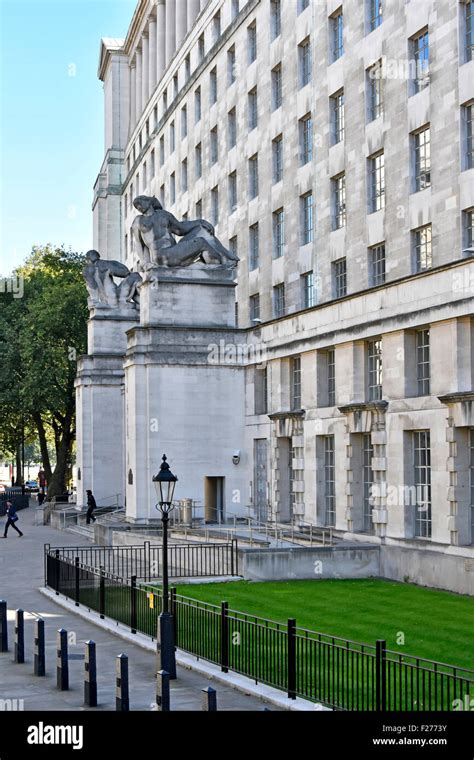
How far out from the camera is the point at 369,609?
78.8 ft

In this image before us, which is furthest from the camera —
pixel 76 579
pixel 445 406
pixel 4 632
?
pixel 445 406

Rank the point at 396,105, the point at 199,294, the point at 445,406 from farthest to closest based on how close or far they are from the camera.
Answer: the point at 199,294, the point at 396,105, the point at 445,406

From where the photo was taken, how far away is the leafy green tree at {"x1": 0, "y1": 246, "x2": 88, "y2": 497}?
68312 mm

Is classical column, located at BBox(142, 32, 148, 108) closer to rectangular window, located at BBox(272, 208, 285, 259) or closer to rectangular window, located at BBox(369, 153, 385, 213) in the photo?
rectangular window, located at BBox(272, 208, 285, 259)

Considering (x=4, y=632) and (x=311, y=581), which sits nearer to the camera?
(x=4, y=632)

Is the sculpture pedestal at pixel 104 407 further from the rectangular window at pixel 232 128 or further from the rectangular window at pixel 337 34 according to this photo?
the rectangular window at pixel 337 34

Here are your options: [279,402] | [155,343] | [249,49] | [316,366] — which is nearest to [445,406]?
[316,366]

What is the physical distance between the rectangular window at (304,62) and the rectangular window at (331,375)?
11275 millimetres

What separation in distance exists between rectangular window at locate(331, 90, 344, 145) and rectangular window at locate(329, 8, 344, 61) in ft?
4.48

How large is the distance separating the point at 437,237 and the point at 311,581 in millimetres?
9913

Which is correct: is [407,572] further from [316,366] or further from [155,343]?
[155,343]

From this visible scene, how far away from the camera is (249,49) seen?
48.3 m

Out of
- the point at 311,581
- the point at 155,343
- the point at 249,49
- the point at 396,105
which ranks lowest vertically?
the point at 311,581

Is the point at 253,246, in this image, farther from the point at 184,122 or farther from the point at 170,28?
the point at 170,28
